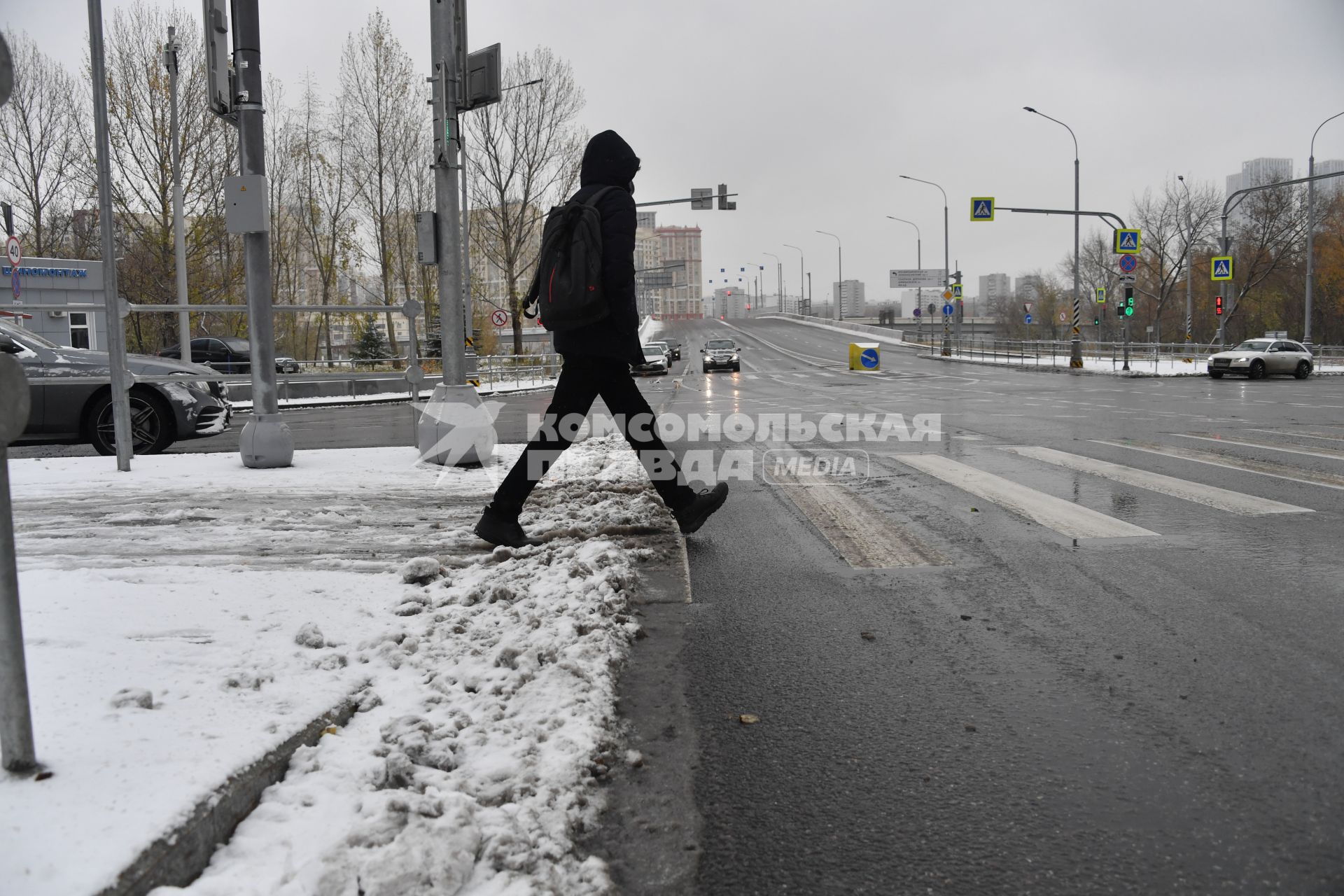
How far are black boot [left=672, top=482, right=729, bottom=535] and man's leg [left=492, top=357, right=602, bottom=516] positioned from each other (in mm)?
882

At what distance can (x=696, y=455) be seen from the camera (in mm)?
10406

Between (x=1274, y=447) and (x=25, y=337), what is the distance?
13.1 m

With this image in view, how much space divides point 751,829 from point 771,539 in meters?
3.50

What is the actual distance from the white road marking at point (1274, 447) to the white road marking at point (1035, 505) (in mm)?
3743

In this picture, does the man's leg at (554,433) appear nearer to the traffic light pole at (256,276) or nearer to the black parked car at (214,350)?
the traffic light pole at (256,276)

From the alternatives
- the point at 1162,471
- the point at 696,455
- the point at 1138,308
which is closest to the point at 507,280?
the point at 696,455

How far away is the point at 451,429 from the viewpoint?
8.41 metres

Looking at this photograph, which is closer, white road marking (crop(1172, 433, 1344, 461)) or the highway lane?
the highway lane

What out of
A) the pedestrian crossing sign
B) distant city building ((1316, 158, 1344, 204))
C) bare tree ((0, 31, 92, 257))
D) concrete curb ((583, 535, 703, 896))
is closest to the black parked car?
bare tree ((0, 31, 92, 257))

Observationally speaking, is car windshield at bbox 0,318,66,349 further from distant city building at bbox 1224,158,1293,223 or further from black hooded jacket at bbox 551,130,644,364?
distant city building at bbox 1224,158,1293,223

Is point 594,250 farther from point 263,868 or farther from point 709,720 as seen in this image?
point 263,868

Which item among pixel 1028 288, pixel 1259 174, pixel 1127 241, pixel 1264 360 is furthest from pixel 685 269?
pixel 1264 360

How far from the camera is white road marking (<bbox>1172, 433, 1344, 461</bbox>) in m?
9.65

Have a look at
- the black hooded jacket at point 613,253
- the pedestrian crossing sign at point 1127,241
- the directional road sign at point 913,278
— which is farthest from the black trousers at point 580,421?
the directional road sign at point 913,278
